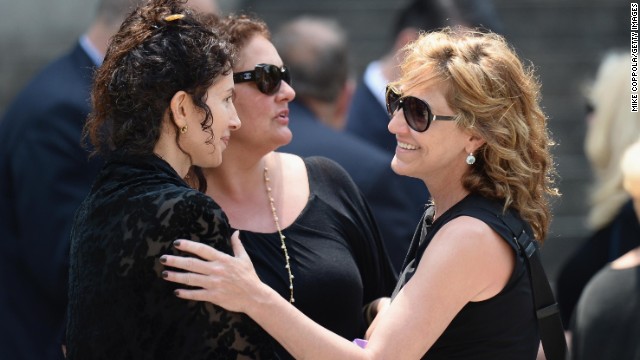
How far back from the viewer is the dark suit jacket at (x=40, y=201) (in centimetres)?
405

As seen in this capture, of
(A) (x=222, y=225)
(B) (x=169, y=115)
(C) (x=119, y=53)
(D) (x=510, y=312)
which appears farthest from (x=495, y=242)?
(C) (x=119, y=53)

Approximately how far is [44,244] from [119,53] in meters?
1.80

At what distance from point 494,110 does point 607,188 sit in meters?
2.13

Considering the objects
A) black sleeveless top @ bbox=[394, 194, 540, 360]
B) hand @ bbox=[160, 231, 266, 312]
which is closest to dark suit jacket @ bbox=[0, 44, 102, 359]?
hand @ bbox=[160, 231, 266, 312]

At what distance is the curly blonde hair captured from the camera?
8.71ft

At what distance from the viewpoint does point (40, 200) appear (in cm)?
406

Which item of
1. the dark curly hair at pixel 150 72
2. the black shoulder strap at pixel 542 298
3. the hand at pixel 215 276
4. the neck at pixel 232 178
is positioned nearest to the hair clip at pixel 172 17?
the dark curly hair at pixel 150 72

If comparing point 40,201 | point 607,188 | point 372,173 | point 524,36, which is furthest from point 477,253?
point 524,36

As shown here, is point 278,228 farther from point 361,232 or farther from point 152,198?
point 152,198

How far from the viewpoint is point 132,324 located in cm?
226

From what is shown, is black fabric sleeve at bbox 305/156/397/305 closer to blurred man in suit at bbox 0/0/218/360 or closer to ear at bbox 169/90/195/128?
ear at bbox 169/90/195/128

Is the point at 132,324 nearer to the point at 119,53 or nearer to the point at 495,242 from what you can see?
the point at 119,53

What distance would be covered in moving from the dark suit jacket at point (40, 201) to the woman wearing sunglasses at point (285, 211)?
107 cm

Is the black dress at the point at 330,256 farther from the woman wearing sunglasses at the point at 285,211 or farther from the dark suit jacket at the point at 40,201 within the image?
the dark suit jacket at the point at 40,201
